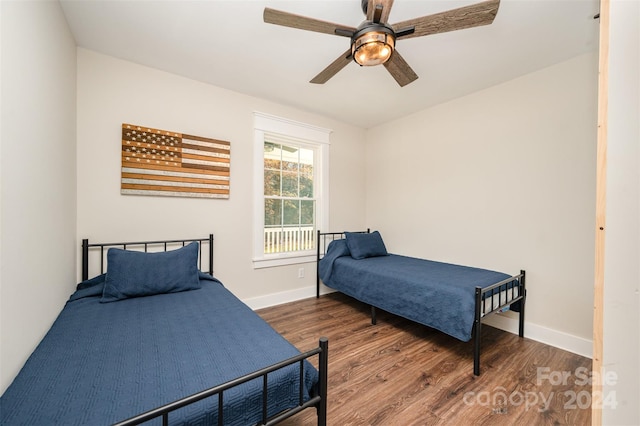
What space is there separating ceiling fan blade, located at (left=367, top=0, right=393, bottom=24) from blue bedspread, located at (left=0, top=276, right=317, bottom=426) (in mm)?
1834

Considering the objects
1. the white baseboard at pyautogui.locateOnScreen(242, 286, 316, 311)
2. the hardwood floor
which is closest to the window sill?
the white baseboard at pyautogui.locateOnScreen(242, 286, 316, 311)

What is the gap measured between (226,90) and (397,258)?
2.92m

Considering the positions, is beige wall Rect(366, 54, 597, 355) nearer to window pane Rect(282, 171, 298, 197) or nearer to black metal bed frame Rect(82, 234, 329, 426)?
window pane Rect(282, 171, 298, 197)

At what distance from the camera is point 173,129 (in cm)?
261

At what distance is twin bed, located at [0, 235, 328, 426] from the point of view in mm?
861

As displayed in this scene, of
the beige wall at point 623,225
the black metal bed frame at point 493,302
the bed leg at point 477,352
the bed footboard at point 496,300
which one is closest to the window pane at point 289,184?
the black metal bed frame at point 493,302

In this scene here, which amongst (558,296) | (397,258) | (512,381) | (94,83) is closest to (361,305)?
(397,258)

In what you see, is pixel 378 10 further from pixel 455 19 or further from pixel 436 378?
pixel 436 378

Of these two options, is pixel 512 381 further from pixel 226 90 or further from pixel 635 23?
pixel 226 90

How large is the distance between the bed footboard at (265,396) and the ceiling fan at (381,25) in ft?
5.27

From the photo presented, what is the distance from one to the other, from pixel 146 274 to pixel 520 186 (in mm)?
3483

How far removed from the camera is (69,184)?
1.95 metres

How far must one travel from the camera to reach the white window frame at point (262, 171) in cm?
312

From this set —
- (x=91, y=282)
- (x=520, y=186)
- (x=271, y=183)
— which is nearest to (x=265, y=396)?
(x=91, y=282)
